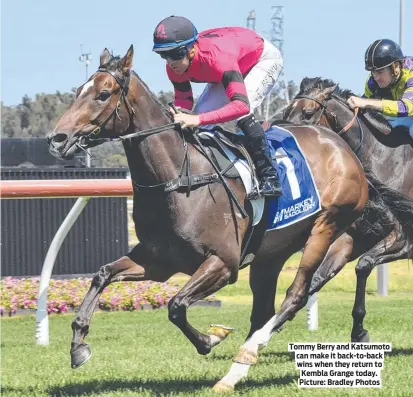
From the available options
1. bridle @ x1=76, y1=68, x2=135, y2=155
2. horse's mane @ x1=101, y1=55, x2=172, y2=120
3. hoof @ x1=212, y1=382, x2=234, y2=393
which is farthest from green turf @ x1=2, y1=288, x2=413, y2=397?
horse's mane @ x1=101, y1=55, x2=172, y2=120

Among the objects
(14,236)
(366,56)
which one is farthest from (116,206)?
(366,56)

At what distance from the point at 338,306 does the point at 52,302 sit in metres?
3.24

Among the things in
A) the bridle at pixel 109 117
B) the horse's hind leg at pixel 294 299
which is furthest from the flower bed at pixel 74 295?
the bridle at pixel 109 117

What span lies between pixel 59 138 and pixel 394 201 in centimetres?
284

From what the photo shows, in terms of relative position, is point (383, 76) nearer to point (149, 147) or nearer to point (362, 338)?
point (362, 338)

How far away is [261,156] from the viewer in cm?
518

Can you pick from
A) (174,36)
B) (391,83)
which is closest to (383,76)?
(391,83)

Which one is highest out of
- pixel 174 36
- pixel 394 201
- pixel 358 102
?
pixel 174 36

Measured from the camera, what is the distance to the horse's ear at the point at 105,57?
4.87m

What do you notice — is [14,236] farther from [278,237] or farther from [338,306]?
[278,237]

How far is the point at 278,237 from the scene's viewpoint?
17.8 ft

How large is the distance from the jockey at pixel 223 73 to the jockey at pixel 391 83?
99 centimetres

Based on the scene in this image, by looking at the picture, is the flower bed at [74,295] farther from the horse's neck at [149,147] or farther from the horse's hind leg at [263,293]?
the horse's neck at [149,147]

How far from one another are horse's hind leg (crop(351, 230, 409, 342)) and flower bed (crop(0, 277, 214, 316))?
4.27 metres
